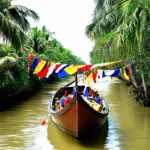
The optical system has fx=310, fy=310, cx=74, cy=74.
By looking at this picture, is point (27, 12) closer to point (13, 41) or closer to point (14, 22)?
point (14, 22)

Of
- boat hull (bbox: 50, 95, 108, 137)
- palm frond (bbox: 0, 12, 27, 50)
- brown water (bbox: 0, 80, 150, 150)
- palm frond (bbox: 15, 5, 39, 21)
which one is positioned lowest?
brown water (bbox: 0, 80, 150, 150)

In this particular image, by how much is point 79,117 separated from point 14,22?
773cm

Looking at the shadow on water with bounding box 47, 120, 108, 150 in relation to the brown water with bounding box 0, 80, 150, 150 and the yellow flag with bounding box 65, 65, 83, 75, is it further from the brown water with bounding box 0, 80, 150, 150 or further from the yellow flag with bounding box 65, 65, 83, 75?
the yellow flag with bounding box 65, 65, 83, 75

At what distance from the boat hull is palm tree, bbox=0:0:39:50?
5664 millimetres

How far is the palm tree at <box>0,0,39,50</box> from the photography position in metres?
13.3

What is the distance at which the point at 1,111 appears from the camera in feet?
46.1

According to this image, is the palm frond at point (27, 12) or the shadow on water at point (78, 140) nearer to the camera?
the shadow on water at point (78, 140)

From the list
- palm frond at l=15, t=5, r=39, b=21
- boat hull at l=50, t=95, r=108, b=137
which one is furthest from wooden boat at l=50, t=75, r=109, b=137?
palm frond at l=15, t=5, r=39, b=21

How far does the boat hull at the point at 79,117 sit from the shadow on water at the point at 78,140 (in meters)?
0.22

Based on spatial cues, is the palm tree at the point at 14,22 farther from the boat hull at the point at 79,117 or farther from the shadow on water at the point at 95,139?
the shadow on water at the point at 95,139

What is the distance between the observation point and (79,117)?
28.2 ft

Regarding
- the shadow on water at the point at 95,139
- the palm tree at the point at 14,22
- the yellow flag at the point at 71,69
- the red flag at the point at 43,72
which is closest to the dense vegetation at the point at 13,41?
the palm tree at the point at 14,22

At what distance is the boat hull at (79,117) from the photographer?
339 inches

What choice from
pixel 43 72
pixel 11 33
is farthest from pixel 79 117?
pixel 11 33
